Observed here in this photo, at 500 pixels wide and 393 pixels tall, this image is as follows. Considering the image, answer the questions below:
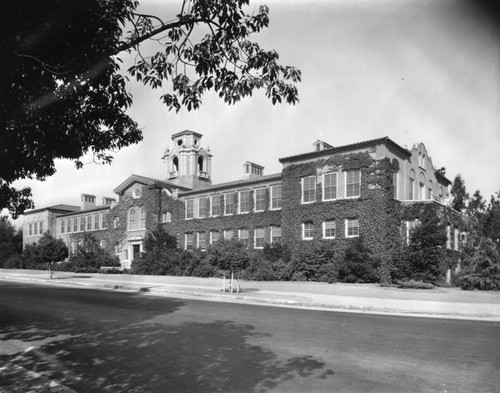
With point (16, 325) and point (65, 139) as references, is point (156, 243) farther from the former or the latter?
point (65, 139)

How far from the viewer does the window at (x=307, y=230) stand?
31250 mm

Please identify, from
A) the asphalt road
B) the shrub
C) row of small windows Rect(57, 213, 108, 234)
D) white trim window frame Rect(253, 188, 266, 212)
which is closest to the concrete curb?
the asphalt road

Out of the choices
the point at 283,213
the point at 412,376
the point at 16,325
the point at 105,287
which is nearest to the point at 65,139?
the point at 16,325

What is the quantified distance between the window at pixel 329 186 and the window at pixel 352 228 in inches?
86.4

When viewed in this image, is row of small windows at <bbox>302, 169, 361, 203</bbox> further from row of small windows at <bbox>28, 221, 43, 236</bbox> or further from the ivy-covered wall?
row of small windows at <bbox>28, 221, 43, 236</bbox>

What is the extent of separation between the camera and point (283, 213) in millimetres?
33062

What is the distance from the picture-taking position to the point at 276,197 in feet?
116

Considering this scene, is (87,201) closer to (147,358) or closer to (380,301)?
(380,301)

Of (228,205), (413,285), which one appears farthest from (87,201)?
(413,285)

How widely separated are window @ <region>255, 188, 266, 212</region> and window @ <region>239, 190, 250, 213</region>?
39.6 inches

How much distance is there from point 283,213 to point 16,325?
24036mm

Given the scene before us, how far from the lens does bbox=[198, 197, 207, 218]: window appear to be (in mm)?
41375

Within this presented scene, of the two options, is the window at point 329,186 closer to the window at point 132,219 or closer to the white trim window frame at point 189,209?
the white trim window frame at point 189,209

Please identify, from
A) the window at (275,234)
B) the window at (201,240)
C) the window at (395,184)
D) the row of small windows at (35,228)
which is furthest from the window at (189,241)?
the row of small windows at (35,228)
